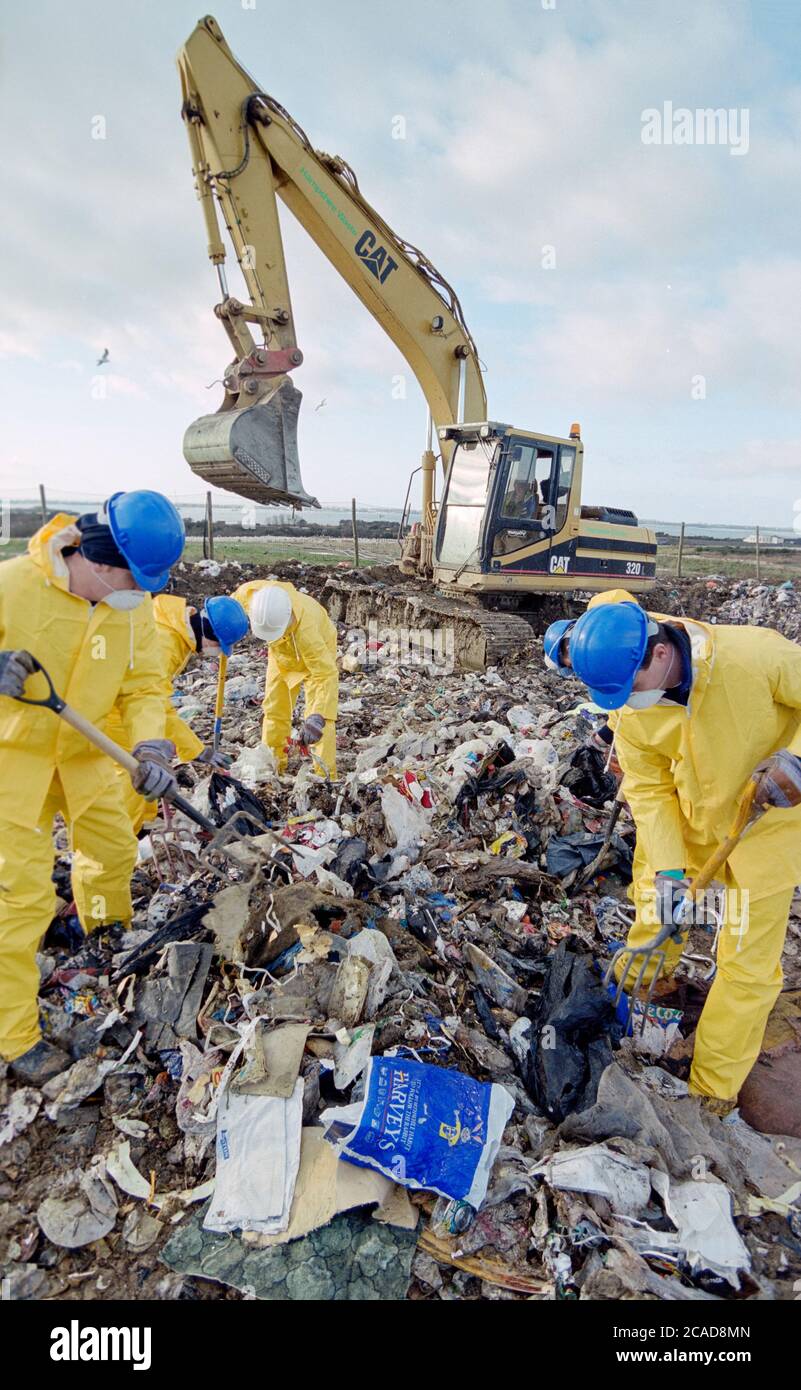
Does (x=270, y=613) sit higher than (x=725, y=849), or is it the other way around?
(x=270, y=613)

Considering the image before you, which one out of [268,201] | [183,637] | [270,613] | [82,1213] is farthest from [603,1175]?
[268,201]

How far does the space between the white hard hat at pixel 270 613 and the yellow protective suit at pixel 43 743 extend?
5.09ft

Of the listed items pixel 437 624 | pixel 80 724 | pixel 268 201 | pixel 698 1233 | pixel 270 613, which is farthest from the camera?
pixel 437 624

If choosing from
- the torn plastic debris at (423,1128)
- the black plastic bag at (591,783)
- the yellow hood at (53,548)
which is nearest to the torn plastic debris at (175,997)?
the torn plastic debris at (423,1128)

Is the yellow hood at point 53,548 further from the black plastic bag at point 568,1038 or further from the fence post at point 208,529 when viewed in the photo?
the fence post at point 208,529

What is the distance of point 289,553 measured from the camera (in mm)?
19500

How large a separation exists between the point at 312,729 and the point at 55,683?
7.44ft

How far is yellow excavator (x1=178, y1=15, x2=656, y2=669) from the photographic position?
6703 mm

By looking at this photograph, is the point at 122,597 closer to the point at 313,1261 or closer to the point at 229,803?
the point at 229,803

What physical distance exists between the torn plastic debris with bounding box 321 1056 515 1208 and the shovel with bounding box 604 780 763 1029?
2.84ft

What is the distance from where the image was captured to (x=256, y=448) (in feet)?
21.3

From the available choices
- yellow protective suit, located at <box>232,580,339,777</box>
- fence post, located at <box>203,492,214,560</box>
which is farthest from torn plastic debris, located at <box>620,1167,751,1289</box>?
fence post, located at <box>203,492,214,560</box>

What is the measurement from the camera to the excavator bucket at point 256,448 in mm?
6391
